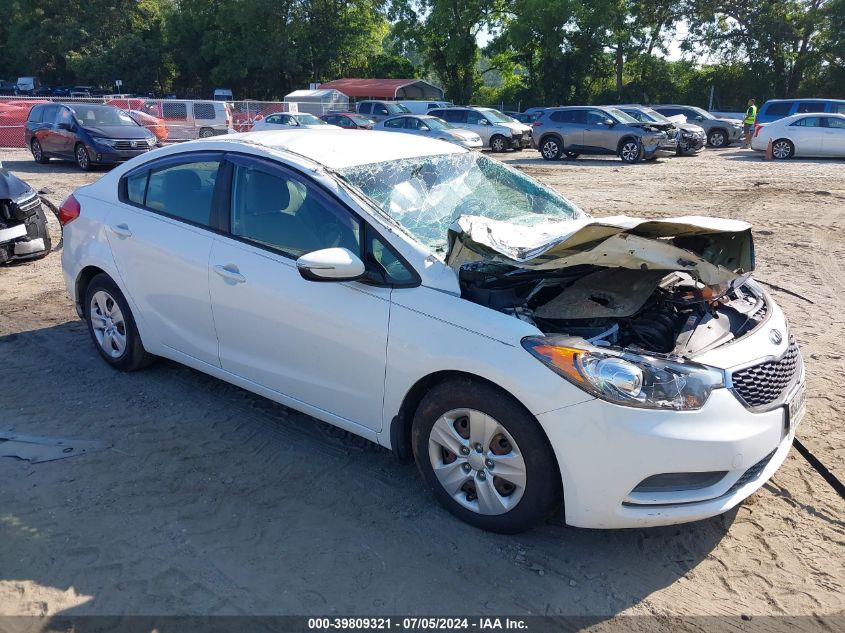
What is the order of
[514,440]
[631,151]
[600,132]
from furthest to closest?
[600,132], [631,151], [514,440]

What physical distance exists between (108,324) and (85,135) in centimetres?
1506

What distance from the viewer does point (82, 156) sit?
59.8 feet

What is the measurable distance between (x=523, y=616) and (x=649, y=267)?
1626 millimetres

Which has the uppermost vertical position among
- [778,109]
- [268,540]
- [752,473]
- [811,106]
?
[811,106]

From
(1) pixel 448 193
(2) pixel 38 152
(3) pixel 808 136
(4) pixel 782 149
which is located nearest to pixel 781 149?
(4) pixel 782 149

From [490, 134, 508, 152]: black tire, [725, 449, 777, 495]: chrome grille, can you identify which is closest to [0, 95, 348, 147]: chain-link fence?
[490, 134, 508, 152]: black tire

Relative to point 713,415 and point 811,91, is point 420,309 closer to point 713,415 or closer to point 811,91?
point 713,415

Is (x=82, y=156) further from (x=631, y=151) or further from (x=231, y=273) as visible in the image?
(x=231, y=273)

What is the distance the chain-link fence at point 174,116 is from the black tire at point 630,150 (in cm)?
1355

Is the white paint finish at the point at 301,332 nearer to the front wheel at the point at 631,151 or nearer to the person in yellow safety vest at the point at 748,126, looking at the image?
the front wheel at the point at 631,151

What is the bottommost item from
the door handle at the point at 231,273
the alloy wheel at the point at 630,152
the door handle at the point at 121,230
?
the alloy wheel at the point at 630,152

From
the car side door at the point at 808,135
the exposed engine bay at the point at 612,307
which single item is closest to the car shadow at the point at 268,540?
the exposed engine bay at the point at 612,307

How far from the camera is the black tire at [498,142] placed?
25720 millimetres

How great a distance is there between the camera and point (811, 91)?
4006 centimetres
